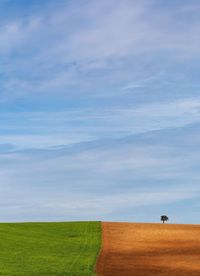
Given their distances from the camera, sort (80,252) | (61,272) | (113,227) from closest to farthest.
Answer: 1. (61,272)
2. (80,252)
3. (113,227)

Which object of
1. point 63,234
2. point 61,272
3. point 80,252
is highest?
point 63,234

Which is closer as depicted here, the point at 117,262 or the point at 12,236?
the point at 117,262

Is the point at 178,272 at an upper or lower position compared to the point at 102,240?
lower

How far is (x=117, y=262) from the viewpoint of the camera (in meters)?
45.4

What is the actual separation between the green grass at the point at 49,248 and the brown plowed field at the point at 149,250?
125 centimetres

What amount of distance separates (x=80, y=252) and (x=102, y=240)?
25.6ft

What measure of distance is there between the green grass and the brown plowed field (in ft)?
4.11

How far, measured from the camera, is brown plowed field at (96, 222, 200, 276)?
1676 inches

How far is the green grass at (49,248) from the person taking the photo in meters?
42.0

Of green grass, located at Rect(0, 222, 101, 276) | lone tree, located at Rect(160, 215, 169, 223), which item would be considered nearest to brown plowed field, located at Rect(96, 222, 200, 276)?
green grass, located at Rect(0, 222, 101, 276)

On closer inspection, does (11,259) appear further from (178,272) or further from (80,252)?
(178,272)

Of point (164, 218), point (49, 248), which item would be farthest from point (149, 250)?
point (164, 218)

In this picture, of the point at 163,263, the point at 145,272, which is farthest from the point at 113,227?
the point at 145,272

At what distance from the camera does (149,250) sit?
173 ft
